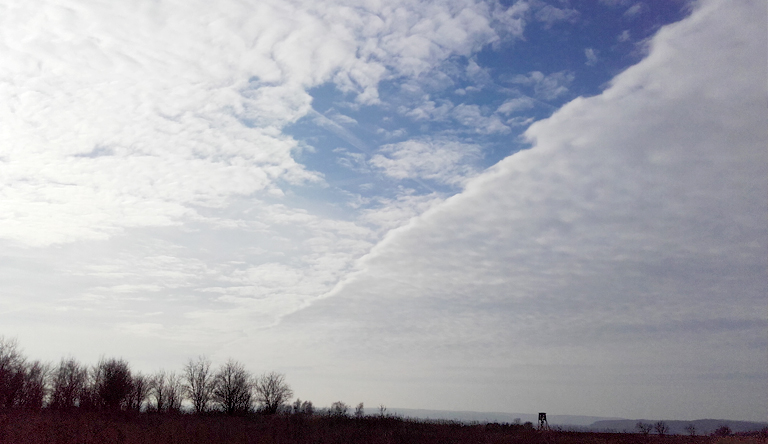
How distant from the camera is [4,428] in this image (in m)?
25.8

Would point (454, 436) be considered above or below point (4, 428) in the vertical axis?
below

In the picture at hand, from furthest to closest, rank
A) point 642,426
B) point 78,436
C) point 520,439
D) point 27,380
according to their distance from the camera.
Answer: point 27,380
point 642,426
point 520,439
point 78,436

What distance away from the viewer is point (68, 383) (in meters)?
87.9

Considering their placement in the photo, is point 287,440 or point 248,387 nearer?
point 287,440

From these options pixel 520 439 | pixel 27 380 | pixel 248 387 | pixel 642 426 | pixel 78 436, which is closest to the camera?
Answer: pixel 78 436

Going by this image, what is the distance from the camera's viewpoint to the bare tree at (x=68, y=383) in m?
74.4

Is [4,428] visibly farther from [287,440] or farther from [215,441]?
[287,440]

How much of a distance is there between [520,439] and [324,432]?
12235 millimetres

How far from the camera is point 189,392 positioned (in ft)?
311

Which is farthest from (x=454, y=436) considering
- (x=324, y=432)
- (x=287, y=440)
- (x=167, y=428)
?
(x=167, y=428)

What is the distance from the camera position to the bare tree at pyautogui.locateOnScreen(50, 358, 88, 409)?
244 ft

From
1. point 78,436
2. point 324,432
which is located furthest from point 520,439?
point 78,436

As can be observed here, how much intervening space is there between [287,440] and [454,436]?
1076 cm

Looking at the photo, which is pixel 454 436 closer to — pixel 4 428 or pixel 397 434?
pixel 397 434
